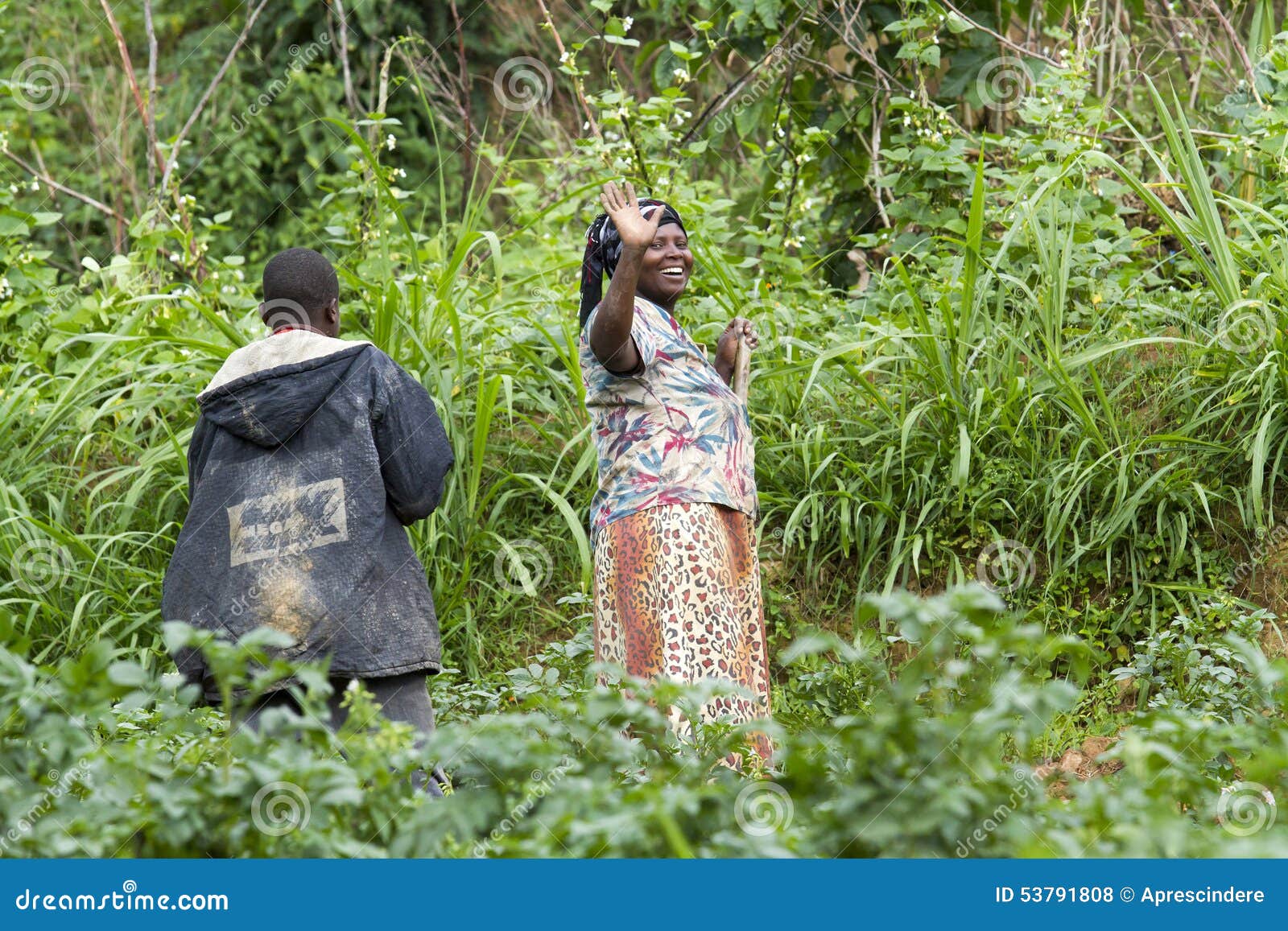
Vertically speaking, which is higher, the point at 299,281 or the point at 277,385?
the point at 299,281

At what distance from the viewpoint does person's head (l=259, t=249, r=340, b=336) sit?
352 cm

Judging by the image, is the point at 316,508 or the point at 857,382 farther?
the point at 857,382

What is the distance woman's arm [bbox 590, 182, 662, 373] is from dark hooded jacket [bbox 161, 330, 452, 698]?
444 mm

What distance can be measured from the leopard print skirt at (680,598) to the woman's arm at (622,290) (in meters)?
0.38

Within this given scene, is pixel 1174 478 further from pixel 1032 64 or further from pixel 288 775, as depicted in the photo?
pixel 288 775

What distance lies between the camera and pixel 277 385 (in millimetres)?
3410

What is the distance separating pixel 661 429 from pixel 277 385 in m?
0.90

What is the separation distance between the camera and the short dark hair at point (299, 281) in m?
3.52

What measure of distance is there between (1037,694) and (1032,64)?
535 centimetres

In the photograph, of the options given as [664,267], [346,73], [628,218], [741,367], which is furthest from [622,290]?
[346,73]

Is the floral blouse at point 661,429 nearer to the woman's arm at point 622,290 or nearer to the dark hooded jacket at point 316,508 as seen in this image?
the woman's arm at point 622,290

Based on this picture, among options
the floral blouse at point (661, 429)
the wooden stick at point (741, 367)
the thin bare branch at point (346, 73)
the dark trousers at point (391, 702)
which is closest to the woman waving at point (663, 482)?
the floral blouse at point (661, 429)

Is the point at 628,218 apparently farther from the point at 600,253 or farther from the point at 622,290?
the point at 600,253

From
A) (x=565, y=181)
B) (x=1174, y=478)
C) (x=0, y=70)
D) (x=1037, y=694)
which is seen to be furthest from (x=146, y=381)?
(x=0, y=70)
